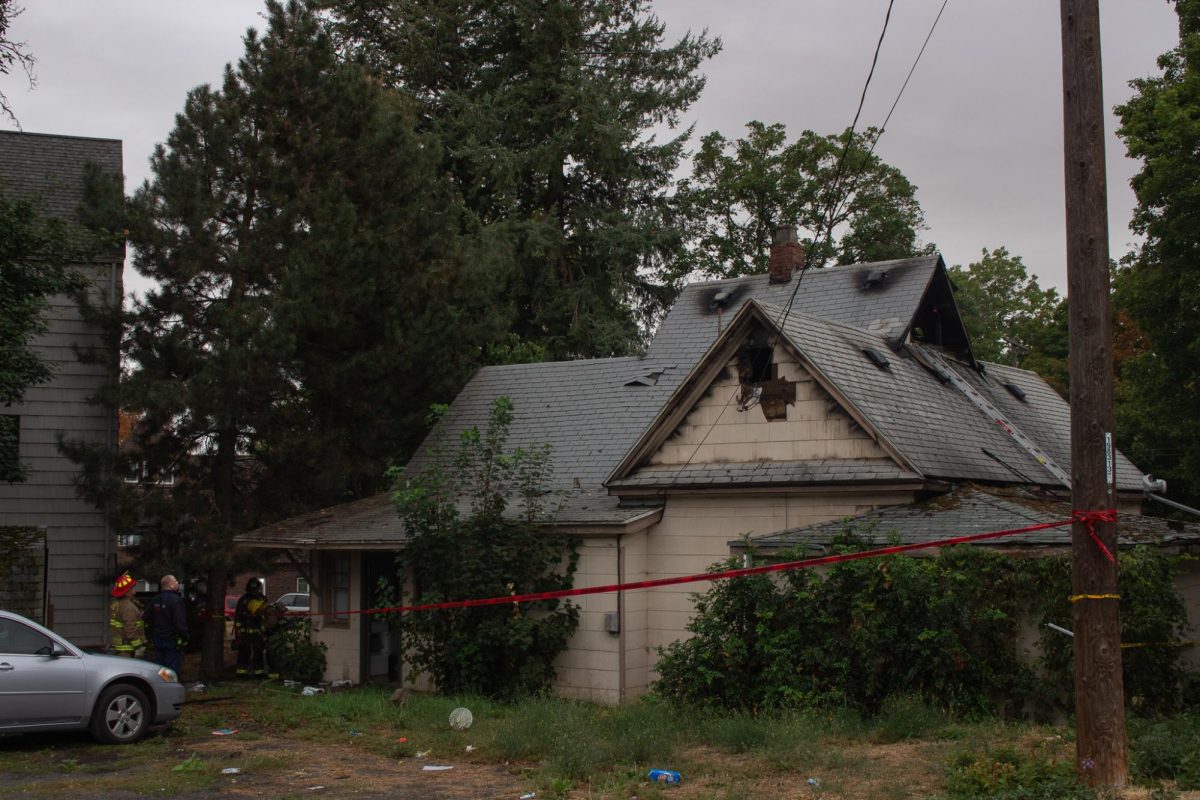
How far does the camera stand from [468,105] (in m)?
35.9

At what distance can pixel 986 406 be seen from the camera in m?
20.3

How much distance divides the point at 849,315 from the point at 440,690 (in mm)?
11124

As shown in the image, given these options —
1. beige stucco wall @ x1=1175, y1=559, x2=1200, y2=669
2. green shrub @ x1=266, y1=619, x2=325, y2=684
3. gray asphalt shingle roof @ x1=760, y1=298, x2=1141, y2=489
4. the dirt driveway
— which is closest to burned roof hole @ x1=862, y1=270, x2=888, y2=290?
gray asphalt shingle roof @ x1=760, y1=298, x2=1141, y2=489

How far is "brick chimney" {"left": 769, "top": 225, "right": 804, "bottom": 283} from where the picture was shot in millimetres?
24781

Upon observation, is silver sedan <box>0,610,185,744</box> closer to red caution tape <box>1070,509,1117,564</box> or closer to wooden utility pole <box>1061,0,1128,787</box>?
wooden utility pole <box>1061,0,1128,787</box>

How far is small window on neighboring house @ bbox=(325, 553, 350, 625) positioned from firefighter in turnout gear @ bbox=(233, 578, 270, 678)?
6.53 feet

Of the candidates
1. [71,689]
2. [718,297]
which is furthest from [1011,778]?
[718,297]

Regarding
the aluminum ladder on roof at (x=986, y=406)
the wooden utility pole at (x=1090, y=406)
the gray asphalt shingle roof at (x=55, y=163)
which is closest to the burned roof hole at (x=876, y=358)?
the aluminum ladder on roof at (x=986, y=406)

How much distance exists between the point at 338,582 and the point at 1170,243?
58.7 feet

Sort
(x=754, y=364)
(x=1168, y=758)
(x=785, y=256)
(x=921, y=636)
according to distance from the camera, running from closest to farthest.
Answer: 1. (x=1168, y=758)
2. (x=921, y=636)
3. (x=754, y=364)
4. (x=785, y=256)

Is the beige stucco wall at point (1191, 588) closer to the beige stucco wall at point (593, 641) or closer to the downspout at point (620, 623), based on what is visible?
the downspout at point (620, 623)

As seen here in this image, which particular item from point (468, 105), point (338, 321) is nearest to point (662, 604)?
point (338, 321)

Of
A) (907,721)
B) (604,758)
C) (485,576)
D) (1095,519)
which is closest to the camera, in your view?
(1095,519)

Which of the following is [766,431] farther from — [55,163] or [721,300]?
[55,163]
